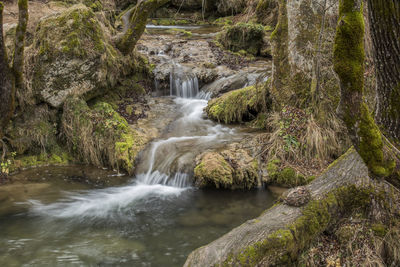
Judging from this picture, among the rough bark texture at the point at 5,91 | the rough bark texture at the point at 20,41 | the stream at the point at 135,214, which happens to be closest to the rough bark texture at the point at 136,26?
the rough bark texture at the point at 20,41

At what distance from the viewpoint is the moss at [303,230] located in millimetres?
3250

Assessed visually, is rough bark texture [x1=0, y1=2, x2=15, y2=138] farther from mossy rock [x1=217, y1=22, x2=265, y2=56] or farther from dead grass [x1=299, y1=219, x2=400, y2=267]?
mossy rock [x1=217, y1=22, x2=265, y2=56]

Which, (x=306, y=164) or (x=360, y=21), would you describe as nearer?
(x=360, y=21)

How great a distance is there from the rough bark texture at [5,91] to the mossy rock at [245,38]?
28.8 feet

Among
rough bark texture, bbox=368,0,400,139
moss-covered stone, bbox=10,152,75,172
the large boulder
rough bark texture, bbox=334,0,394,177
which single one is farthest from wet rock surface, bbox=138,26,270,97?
rough bark texture, bbox=334,0,394,177

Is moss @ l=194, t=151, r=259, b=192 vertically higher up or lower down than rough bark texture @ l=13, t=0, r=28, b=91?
lower down

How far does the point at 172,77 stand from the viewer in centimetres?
1045

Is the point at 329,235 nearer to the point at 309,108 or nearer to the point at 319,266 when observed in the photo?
the point at 319,266

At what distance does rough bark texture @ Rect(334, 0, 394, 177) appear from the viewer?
8.20 feet

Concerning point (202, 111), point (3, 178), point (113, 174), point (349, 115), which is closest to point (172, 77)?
point (202, 111)

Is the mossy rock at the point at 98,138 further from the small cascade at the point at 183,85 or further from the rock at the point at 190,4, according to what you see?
the rock at the point at 190,4

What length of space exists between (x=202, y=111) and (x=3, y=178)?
203 inches

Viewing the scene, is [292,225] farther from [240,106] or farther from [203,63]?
[203,63]

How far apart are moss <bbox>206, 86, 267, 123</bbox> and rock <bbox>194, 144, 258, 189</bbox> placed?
206 centimetres
